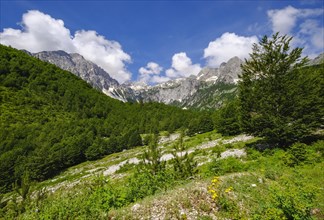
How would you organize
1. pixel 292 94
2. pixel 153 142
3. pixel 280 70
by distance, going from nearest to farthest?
pixel 153 142 < pixel 292 94 < pixel 280 70

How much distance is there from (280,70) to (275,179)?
12505 mm

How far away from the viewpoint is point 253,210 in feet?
29.6

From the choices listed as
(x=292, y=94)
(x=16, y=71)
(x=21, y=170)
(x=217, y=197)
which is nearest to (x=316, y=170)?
(x=292, y=94)

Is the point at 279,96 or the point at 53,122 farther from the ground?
the point at 53,122

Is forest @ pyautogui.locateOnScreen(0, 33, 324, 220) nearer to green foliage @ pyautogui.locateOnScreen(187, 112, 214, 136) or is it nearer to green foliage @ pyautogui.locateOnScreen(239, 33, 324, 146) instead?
green foliage @ pyautogui.locateOnScreen(239, 33, 324, 146)

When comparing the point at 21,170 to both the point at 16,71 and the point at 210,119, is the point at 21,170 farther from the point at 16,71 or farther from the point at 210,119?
the point at 16,71

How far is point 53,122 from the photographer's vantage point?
79.2m

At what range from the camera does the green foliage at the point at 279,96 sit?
1981 cm

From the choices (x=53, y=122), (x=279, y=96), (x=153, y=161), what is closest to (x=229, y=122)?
(x=279, y=96)

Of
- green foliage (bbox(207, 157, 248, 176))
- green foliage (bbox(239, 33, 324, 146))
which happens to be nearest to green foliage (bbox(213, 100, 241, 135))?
green foliage (bbox(239, 33, 324, 146))

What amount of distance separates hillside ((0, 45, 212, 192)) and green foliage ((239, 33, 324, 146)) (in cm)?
3424

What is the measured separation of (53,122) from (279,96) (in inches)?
2995

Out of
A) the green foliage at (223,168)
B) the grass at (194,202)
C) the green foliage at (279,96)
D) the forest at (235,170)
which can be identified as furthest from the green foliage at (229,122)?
the grass at (194,202)

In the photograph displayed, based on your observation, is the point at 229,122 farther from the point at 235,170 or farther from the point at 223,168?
the point at 223,168
